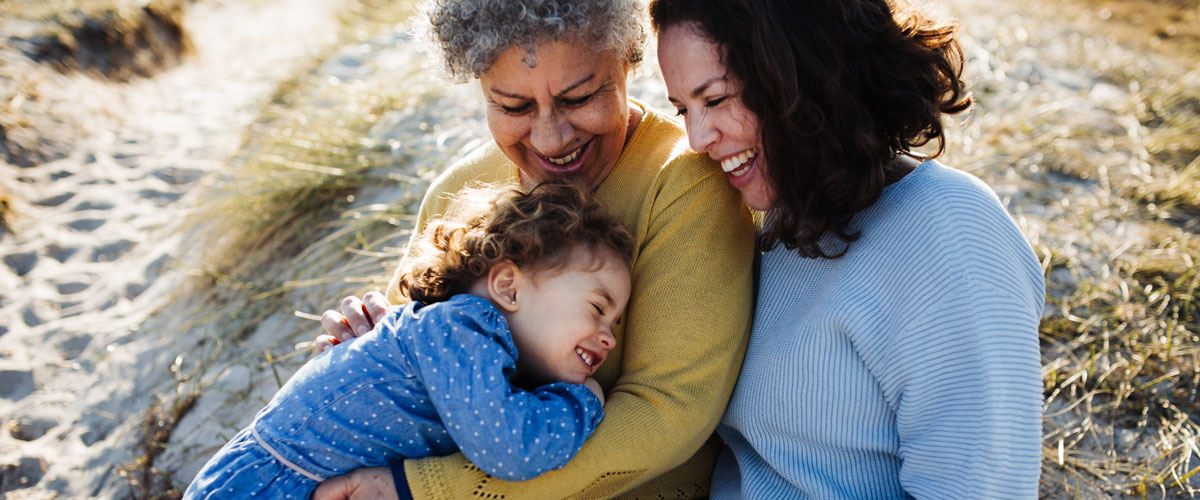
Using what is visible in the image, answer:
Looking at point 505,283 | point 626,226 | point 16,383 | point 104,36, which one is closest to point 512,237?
point 505,283

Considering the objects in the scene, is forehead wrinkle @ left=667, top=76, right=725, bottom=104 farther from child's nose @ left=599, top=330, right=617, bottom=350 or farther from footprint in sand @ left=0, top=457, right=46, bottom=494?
footprint in sand @ left=0, top=457, right=46, bottom=494

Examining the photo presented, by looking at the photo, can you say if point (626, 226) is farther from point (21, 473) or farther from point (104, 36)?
point (104, 36)

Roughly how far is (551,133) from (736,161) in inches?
19.3

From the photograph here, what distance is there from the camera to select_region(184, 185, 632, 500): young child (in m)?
1.65

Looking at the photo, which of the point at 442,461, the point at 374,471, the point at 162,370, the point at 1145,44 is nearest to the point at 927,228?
the point at 442,461

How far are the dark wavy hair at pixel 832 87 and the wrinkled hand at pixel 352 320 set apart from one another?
1.06 metres

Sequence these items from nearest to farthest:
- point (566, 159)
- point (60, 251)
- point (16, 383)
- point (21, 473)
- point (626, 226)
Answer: point (626, 226) < point (566, 159) < point (21, 473) < point (16, 383) < point (60, 251)

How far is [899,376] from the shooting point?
5.36ft

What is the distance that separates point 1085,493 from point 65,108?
6.55m

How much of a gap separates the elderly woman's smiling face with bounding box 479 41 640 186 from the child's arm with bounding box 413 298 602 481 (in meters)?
0.59

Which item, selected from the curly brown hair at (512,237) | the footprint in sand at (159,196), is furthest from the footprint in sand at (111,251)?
the curly brown hair at (512,237)

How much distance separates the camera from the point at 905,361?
161 cm

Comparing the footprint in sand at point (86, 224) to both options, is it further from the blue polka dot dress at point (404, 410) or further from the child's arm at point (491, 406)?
the child's arm at point (491, 406)

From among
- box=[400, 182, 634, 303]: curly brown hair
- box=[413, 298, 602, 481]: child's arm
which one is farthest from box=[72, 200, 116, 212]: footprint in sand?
box=[413, 298, 602, 481]: child's arm
